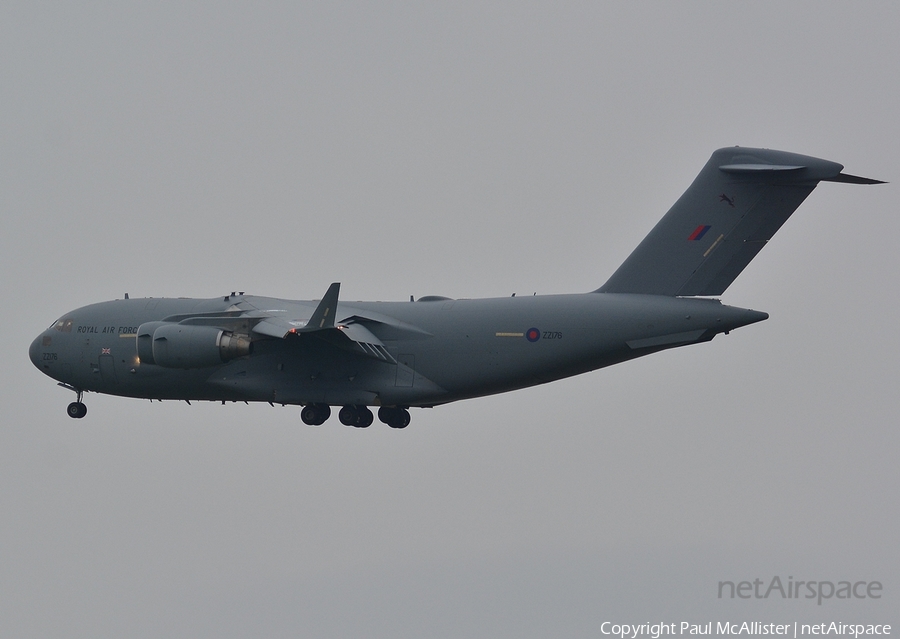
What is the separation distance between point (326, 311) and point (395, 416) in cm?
342

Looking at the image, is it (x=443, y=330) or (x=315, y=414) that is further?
(x=315, y=414)

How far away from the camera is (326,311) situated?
76.3 ft

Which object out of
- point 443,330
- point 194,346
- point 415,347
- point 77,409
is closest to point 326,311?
point 415,347

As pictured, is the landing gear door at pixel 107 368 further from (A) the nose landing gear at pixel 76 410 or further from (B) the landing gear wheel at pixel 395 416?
(B) the landing gear wheel at pixel 395 416

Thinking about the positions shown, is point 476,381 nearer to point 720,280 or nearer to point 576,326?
point 576,326

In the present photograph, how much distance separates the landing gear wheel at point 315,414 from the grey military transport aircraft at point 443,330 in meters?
0.02

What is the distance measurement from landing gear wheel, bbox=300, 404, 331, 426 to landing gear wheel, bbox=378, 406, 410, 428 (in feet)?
3.61

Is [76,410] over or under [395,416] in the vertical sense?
over

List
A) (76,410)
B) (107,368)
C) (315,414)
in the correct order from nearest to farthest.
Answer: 1. (315,414)
2. (107,368)
3. (76,410)

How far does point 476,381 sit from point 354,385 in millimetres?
2072

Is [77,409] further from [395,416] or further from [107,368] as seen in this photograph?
[395,416]

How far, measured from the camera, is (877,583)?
21.7 metres

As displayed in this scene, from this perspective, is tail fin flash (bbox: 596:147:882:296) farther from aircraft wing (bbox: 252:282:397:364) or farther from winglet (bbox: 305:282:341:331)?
winglet (bbox: 305:282:341:331)

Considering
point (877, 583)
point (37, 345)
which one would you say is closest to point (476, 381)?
point (877, 583)
